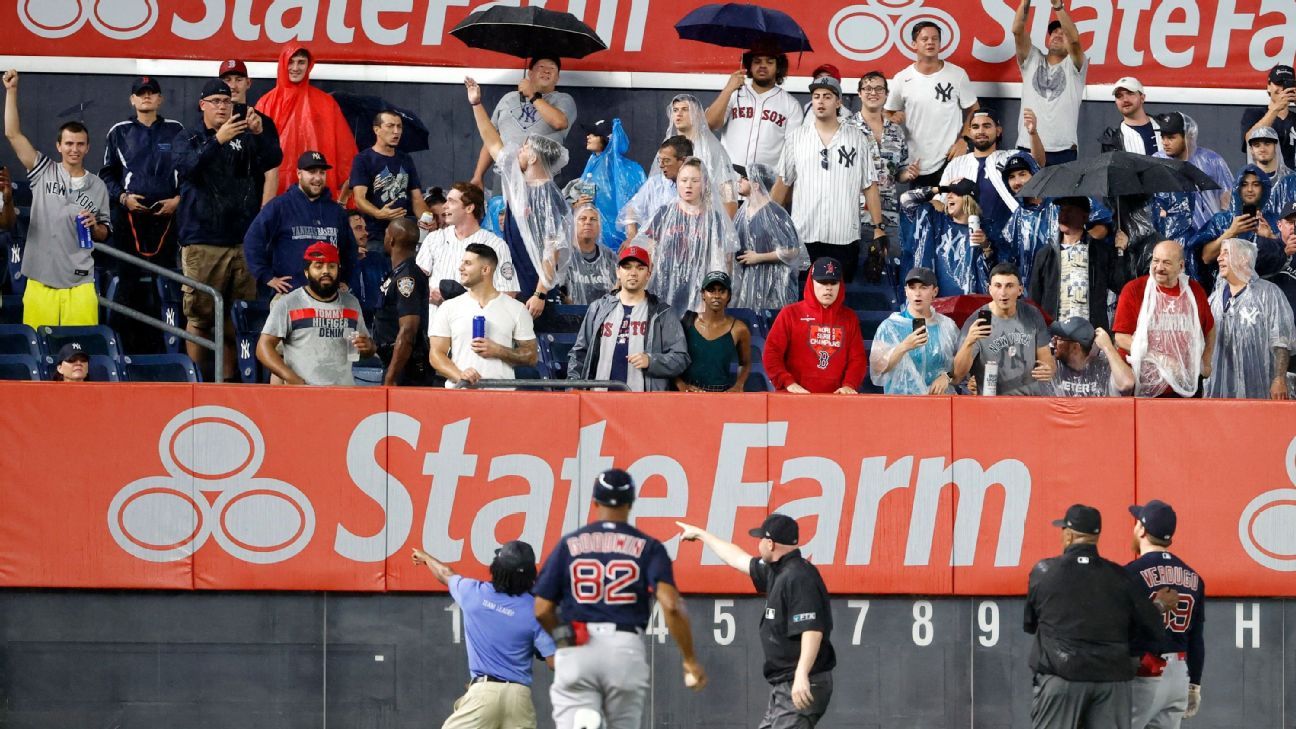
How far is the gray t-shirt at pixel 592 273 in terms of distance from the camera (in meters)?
14.9

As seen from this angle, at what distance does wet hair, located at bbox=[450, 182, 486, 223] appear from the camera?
1424 centimetres

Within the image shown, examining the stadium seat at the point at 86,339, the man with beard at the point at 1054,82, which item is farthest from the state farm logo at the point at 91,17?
the man with beard at the point at 1054,82

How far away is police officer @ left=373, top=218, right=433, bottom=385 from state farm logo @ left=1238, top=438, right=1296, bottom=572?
5.94 meters

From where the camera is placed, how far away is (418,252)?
14.8 m

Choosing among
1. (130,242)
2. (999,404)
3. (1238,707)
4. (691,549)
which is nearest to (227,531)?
(691,549)

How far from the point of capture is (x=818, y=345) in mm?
13070

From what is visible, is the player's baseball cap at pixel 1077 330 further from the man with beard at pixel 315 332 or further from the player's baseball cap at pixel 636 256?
the man with beard at pixel 315 332

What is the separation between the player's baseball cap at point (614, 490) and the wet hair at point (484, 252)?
11.0 ft

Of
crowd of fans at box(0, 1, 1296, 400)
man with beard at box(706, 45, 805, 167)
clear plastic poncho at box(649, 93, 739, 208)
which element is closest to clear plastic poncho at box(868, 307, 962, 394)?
crowd of fans at box(0, 1, 1296, 400)

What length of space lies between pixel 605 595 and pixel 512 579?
89 cm

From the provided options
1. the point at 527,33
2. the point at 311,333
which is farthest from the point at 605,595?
the point at 527,33

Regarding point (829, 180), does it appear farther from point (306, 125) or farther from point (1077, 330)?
point (306, 125)

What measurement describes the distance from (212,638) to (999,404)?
5566mm

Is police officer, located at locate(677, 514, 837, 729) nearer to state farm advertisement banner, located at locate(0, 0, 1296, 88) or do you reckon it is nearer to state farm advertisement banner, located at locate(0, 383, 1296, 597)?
state farm advertisement banner, located at locate(0, 383, 1296, 597)
